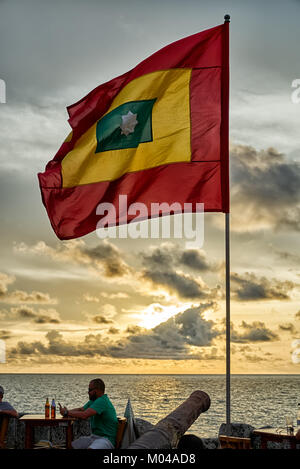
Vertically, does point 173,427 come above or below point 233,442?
above

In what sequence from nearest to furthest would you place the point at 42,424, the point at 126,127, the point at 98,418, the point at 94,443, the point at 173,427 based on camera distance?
the point at 173,427 < the point at 94,443 < the point at 98,418 < the point at 42,424 < the point at 126,127

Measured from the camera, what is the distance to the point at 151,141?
11922mm

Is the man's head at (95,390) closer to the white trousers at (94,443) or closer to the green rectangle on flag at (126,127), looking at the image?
the white trousers at (94,443)

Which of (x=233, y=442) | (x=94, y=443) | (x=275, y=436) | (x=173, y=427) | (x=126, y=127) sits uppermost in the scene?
(x=126, y=127)

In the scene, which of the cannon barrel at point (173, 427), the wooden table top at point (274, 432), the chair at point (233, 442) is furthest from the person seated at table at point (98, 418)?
the wooden table top at point (274, 432)

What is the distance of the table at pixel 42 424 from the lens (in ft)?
39.0

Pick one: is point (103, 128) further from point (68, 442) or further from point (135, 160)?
point (68, 442)

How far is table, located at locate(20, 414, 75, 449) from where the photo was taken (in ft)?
39.0

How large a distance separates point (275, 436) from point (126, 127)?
6.51m

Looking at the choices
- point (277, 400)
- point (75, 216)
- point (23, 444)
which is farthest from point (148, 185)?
point (277, 400)

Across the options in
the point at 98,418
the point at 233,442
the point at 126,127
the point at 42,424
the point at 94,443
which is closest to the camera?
the point at 94,443

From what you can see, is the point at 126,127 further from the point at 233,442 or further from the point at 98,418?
the point at 233,442

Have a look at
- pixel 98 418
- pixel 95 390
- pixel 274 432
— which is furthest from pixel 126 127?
pixel 274 432

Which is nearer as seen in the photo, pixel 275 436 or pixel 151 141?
pixel 275 436
